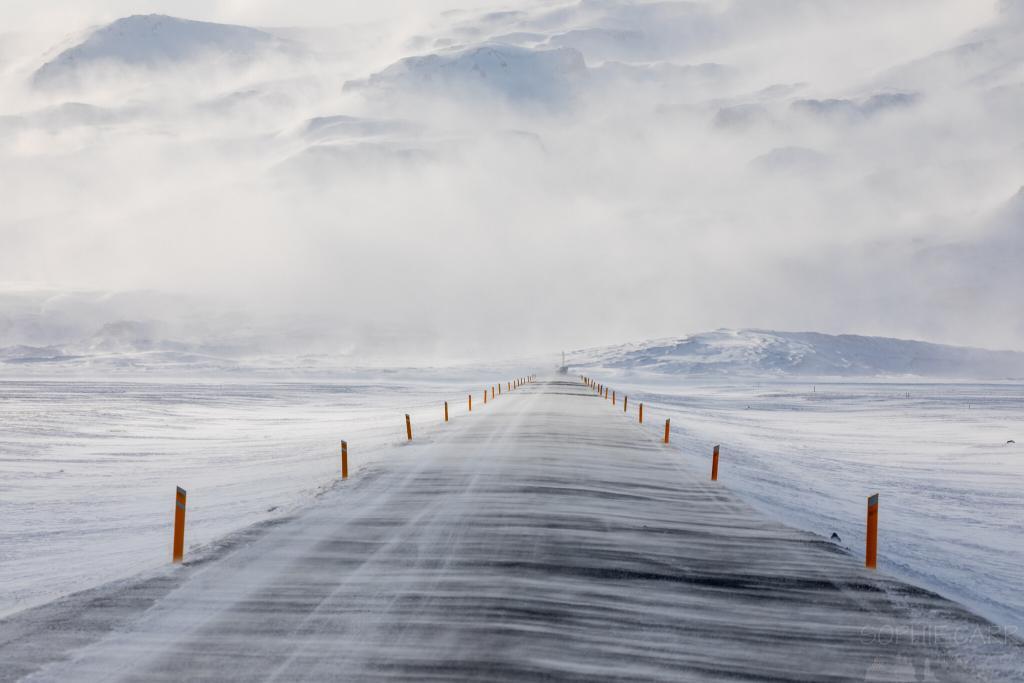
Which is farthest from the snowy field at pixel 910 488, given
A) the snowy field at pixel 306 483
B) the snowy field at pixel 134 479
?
the snowy field at pixel 134 479

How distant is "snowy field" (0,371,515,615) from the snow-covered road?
2.02 m

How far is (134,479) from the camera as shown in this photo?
23.9 m

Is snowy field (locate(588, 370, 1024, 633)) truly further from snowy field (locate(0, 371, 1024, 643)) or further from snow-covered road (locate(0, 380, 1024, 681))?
snow-covered road (locate(0, 380, 1024, 681))

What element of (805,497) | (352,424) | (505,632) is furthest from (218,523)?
(352,424)

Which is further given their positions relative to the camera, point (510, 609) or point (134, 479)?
point (134, 479)

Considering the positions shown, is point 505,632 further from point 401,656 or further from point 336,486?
point 336,486

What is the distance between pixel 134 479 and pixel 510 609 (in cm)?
1891

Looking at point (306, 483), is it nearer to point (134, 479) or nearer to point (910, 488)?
point (134, 479)

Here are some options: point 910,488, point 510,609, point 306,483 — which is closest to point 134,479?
point 306,483

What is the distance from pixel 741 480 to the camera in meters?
22.2

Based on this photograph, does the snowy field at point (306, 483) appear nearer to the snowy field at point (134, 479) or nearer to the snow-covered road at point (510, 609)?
the snowy field at point (134, 479)

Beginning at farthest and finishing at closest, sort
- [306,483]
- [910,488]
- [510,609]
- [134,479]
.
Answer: [910,488] < [134,479] < [306,483] < [510,609]

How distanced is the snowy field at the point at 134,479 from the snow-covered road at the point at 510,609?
2.02m

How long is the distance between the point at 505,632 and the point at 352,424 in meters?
37.0
